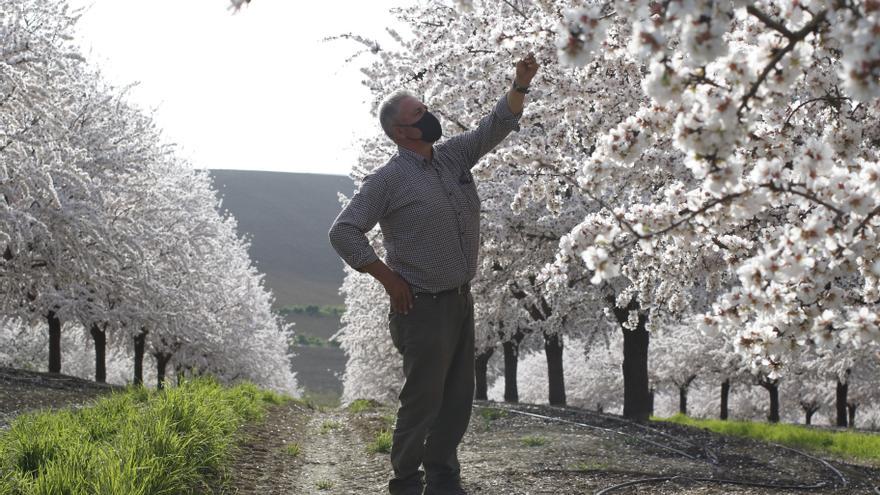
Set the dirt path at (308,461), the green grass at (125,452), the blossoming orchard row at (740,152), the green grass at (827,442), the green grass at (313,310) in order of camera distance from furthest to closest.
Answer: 1. the green grass at (313,310)
2. the green grass at (827,442)
3. the dirt path at (308,461)
4. the green grass at (125,452)
5. the blossoming orchard row at (740,152)

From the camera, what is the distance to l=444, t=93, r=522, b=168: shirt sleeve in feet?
16.1

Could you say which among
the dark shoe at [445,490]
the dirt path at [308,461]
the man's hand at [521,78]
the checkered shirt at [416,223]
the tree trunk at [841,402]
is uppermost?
the man's hand at [521,78]

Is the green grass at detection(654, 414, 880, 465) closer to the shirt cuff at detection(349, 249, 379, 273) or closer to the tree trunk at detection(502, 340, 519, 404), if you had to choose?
the tree trunk at detection(502, 340, 519, 404)

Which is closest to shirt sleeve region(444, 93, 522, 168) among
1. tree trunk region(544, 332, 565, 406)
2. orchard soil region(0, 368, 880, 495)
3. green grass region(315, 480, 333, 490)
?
orchard soil region(0, 368, 880, 495)

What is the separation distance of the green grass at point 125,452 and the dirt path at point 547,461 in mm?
398

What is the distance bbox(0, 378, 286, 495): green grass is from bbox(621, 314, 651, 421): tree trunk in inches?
325

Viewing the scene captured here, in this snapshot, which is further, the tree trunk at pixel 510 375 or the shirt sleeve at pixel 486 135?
Answer: the tree trunk at pixel 510 375

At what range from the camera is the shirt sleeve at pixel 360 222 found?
14.6 ft

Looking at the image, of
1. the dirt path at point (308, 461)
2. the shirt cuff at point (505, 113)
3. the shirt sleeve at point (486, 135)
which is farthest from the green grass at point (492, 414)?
the shirt cuff at point (505, 113)

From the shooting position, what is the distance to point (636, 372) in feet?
44.5

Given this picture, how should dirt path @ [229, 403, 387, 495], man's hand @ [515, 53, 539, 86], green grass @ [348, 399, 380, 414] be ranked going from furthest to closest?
green grass @ [348, 399, 380, 414], dirt path @ [229, 403, 387, 495], man's hand @ [515, 53, 539, 86]

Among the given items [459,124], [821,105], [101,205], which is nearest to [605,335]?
[459,124]

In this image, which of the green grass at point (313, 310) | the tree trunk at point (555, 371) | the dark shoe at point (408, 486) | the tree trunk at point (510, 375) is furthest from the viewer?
the green grass at point (313, 310)

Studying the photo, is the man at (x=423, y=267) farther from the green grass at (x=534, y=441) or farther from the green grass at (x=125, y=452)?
the green grass at (x=534, y=441)
